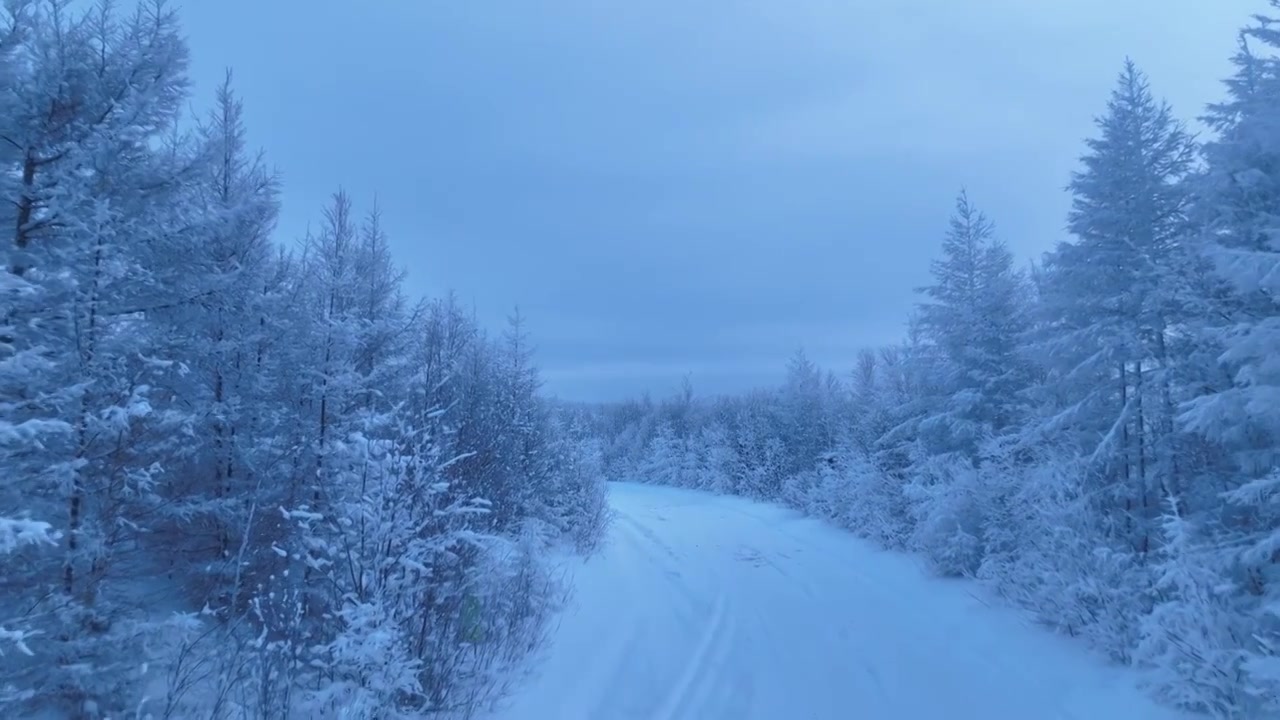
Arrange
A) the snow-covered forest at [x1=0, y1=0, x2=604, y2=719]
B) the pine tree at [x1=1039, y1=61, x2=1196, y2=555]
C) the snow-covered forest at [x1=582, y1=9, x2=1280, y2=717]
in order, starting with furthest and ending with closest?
the pine tree at [x1=1039, y1=61, x2=1196, y2=555] → the snow-covered forest at [x1=582, y1=9, x2=1280, y2=717] → the snow-covered forest at [x1=0, y1=0, x2=604, y2=719]

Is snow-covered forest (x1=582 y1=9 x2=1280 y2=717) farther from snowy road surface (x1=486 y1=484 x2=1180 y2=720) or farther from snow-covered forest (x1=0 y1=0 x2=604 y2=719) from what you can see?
snow-covered forest (x1=0 y1=0 x2=604 y2=719)

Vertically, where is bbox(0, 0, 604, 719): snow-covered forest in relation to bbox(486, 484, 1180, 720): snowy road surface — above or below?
above

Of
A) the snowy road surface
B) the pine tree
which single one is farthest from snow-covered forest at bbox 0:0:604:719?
the pine tree

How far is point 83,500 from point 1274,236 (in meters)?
11.8

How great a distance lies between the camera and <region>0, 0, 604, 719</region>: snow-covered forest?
530 centimetres

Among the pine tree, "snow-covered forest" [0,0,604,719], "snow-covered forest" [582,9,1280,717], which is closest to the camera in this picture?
"snow-covered forest" [0,0,604,719]

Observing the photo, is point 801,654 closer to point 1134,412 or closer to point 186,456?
point 1134,412

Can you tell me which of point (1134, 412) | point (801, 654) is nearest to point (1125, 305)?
point (1134, 412)

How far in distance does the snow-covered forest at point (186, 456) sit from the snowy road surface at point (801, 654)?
1153 millimetres

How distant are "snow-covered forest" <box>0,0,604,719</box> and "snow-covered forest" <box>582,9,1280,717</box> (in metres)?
7.41

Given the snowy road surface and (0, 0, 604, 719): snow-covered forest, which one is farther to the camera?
the snowy road surface

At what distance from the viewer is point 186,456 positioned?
820 cm

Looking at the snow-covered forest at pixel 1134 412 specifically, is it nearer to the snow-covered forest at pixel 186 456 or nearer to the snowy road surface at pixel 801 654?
the snowy road surface at pixel 801 654

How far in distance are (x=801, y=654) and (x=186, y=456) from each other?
842cm
